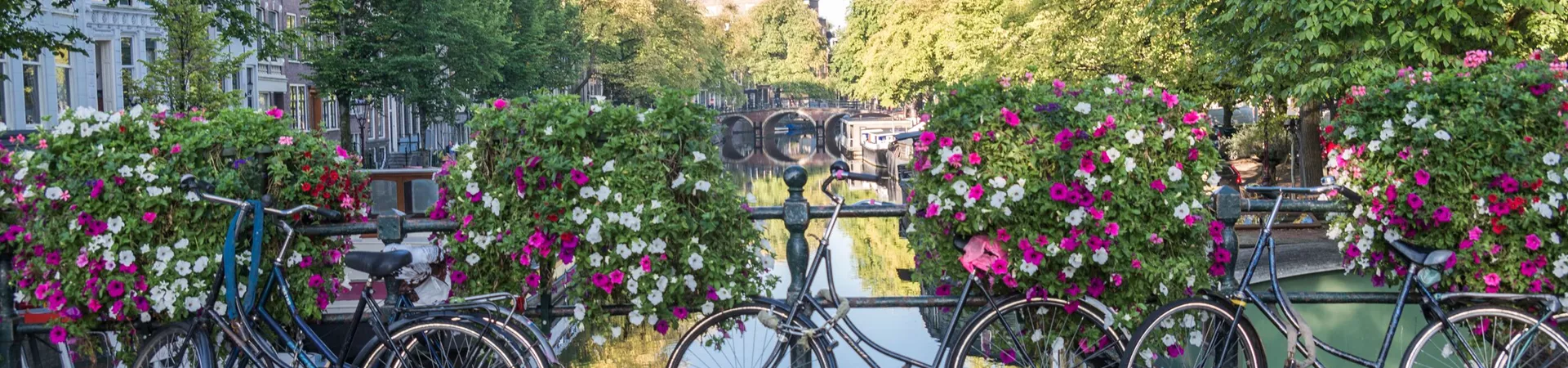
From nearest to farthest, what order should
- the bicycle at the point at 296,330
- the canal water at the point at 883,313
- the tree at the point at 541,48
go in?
the bicycle at the point at 296,330 → the canal water at the point at 883,313 → the tree at the point at 541,48

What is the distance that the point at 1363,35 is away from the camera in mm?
14484

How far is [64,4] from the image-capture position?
15.1 meters

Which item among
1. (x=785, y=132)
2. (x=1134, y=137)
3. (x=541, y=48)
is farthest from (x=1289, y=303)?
(x=785, y=132)

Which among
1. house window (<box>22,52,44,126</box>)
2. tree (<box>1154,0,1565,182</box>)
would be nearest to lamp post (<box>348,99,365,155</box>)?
house window (<box>22,52,44,126</box>)

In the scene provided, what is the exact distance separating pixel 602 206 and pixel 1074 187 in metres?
1.54

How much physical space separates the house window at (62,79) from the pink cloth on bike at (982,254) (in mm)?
23220

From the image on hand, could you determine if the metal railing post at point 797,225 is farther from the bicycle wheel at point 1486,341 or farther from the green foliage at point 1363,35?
the green foliage at point 1363,35

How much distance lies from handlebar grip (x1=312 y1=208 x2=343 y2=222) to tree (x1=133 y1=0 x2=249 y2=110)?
67.9 ft

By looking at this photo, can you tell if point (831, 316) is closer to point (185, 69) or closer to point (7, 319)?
point (7, 319)

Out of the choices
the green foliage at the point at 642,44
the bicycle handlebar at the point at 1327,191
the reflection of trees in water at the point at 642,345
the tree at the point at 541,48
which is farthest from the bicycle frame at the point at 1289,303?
the green foliage at the point at 642,44

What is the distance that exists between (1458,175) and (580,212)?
9.80ft

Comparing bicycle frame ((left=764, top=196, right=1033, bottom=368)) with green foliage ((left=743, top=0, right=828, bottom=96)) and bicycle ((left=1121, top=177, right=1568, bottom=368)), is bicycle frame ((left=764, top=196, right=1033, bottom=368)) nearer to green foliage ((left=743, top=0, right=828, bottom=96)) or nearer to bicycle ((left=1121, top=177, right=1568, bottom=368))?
bicycle ((left=1121, top=177, right=1568, bottom=368))

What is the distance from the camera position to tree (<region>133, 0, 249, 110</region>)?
2525 centimetres

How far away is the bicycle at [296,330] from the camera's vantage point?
478 centimetres
